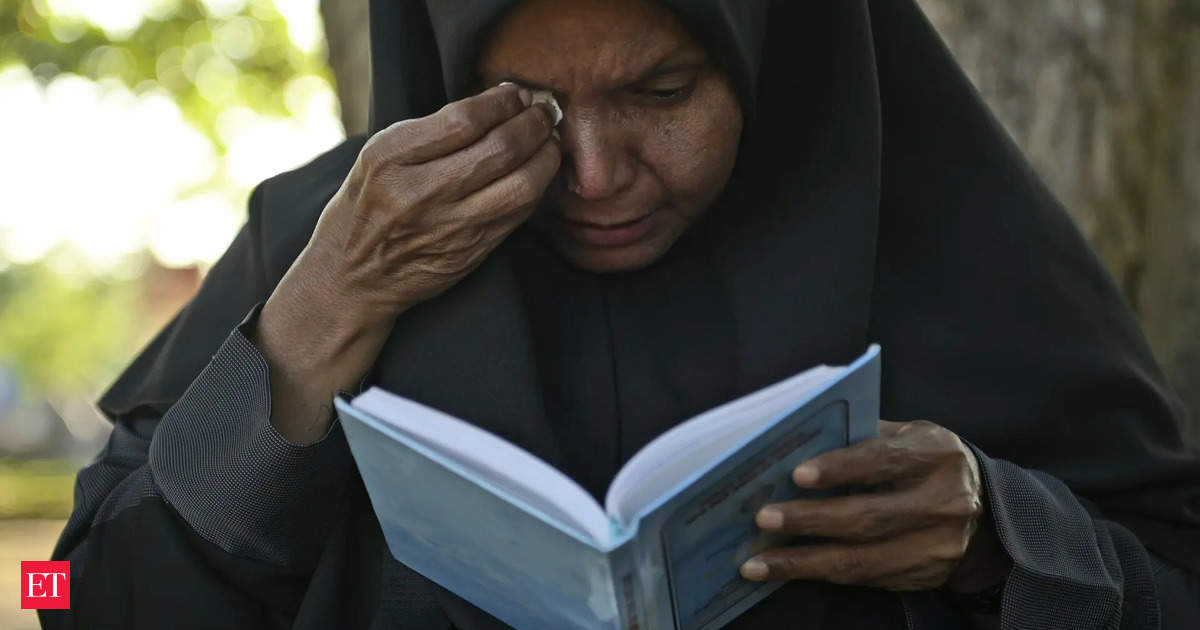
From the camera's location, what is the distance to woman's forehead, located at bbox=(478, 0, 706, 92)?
68.0 inches

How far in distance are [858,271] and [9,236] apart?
Result: 11.7m

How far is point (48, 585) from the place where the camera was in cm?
193

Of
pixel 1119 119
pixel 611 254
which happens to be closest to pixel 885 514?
pixel 611 254

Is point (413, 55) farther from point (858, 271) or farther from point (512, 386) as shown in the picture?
point (858, 271)

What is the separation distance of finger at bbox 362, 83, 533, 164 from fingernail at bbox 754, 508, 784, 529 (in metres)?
0.63

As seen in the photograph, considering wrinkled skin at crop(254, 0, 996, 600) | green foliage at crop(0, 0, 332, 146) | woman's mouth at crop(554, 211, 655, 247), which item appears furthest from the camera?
green foliage at crop(0, 0, 332, 146)

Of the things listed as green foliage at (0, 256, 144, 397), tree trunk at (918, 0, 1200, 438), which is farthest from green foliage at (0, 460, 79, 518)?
tree trunk at (918, 0, 1200, 438)

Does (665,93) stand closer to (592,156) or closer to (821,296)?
(592,156)

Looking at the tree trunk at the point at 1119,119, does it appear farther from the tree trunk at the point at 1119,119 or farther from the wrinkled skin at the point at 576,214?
the wrinkled skin at the point at 576,214

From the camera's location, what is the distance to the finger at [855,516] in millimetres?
1562

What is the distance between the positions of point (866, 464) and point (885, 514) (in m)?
0.09

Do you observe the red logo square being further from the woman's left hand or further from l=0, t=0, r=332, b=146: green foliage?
l=0, t=0, r=332, b=146: green foliage

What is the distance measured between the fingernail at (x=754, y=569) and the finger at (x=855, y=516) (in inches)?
2.1

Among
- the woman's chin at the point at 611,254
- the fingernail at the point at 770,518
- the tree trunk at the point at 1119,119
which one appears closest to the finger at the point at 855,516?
the fingernail at the point at 770,518
